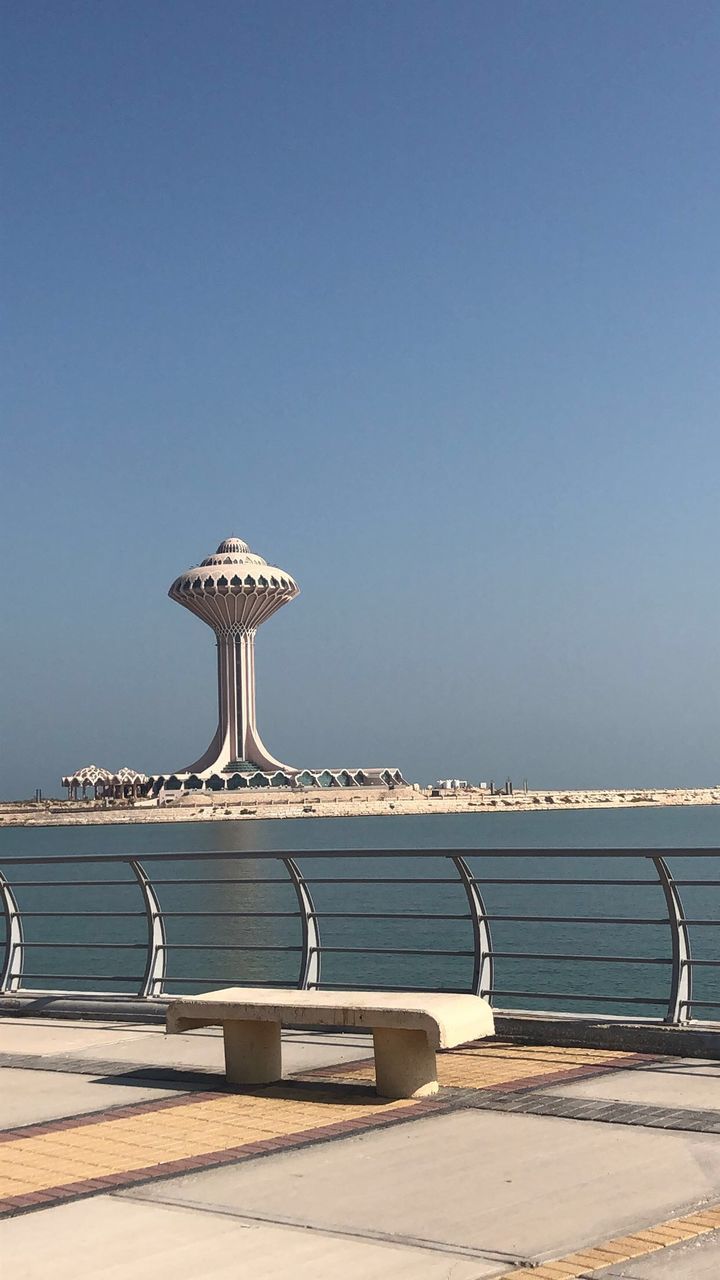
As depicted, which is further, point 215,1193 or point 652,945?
point 652,945

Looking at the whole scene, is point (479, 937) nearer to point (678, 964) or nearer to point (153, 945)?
point (678, 964)

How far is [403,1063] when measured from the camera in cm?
878

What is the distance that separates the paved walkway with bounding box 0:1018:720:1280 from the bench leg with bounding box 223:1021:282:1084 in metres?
0.16

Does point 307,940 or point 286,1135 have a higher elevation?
point 307,940

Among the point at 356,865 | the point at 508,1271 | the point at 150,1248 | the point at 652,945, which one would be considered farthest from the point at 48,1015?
the point at 356,865

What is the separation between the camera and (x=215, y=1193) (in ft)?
22.4

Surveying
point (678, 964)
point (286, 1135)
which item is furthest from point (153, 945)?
point (286, 1135)

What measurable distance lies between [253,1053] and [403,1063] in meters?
1.11

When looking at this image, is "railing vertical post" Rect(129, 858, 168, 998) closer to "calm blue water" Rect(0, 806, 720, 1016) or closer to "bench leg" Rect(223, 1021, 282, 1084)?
Result: "calm blue water" Rect(0, 806, 720, 1016)

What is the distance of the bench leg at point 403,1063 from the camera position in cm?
877

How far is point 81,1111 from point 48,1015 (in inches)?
179

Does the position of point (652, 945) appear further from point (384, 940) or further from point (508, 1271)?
point (508, 1271)

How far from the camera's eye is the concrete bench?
8.52m

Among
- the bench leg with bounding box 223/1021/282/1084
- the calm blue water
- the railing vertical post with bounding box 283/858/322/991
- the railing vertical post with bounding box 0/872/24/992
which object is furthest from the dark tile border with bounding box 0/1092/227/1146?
the railing vertical post with bounding box 0/872/24/992
